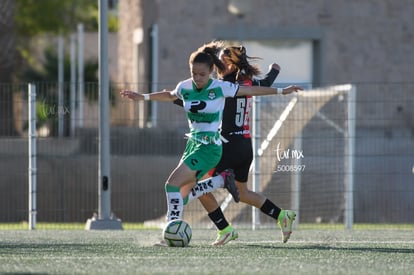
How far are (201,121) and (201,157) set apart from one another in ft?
1.10

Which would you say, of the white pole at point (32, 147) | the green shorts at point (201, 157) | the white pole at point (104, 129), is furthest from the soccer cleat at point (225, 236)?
the white pole at point (32, 147)

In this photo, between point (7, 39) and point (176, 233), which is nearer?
point (176, 233)

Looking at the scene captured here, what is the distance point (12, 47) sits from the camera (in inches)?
1033

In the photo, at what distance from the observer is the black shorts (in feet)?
38.0

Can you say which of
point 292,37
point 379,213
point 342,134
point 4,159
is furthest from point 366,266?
point 292,37

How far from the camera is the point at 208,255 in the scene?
989cm

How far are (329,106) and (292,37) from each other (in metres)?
7.21

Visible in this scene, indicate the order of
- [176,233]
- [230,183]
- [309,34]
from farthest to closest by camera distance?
[309,34] < [230,183] < [176,233]

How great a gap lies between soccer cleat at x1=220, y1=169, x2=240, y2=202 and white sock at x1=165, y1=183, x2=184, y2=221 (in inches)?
28.0

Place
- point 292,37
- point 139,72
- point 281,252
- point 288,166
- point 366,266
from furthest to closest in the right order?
point 139,72, point 292,37, point 288,166, point 281,252, point 366,266

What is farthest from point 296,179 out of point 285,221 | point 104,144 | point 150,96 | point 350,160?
point 150,96

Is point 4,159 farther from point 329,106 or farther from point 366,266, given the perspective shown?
point 366,266

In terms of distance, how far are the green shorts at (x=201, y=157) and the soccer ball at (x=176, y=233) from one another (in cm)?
48

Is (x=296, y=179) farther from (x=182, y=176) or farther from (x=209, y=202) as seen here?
(x=182, y=176)
